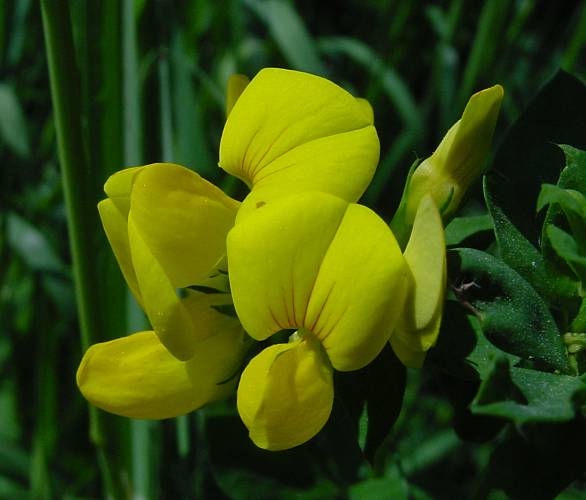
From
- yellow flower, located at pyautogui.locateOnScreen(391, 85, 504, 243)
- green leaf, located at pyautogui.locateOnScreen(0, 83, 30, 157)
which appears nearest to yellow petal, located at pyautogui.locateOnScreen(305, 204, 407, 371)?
yellow flower, located at pyautogui.locateOnScreen(391, 85, 504, 243)

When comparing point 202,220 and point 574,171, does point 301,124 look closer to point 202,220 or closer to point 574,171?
point 202,220

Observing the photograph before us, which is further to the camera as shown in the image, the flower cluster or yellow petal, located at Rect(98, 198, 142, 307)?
yellow petal, located at Rect(98, 198, 142, 307)

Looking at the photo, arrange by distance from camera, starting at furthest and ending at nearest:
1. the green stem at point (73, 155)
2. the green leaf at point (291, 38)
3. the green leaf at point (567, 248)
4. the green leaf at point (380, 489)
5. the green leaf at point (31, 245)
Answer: the green leaf at point (291, 38)
the green leaf at point (31, 245)
the green leaf at point (380, 489)
the green stem at point (73, 155)
the green leaf at point (567, 248)

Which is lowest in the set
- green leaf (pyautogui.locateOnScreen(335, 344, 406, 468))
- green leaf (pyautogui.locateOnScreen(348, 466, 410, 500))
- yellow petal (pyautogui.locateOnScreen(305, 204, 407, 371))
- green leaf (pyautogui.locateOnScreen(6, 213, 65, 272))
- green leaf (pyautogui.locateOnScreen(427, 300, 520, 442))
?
green leaf (pyautogui.locateOnScreen(348, 466, 410, 500))

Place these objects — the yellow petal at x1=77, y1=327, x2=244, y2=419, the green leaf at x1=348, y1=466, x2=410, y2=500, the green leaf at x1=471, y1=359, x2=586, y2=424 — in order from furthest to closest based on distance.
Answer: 1. the green leaf at x1=348, y1=466, x2=410, y2=500
2. the yellow petal at x1=77, y1=327, x2=244, y2=419
3. the green leaf at x1=471, y1=359, x2=586, y2=424

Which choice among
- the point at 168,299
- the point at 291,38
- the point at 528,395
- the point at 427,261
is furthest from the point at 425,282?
the point at 291,38

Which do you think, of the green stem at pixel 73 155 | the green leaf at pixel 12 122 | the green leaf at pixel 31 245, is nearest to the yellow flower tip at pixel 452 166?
the green stem at pixel 73 155

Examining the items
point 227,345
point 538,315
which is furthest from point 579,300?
point 227,345

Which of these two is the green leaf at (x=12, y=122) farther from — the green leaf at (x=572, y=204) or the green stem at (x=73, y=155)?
the green leaf at (x=572, y=204)

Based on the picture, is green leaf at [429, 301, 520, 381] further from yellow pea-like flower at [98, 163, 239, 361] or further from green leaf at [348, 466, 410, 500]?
green leaf at [348, 466, 410, 500]
